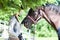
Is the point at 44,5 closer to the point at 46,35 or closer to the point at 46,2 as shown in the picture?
the point at 46,2

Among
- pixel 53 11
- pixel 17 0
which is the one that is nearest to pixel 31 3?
pixel 17 0

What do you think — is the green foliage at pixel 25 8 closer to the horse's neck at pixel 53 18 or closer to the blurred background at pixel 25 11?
the blurred background at pixel 25 11

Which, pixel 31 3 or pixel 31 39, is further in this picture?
pixel 31 39

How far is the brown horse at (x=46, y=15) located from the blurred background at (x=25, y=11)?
92mm

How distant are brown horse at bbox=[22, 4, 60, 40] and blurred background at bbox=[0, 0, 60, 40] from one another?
0.09 m

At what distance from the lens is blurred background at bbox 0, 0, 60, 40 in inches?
209

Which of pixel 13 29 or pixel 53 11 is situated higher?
pixel 53 11

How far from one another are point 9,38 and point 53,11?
1110 millimetres

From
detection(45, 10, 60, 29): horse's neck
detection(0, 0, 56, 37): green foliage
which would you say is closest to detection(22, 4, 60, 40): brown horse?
detection(45, 10, 60, 29): horse's neck

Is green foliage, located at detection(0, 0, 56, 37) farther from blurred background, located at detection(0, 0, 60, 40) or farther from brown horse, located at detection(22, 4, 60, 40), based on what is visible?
brown horse, located at detection(22, 4, 60, 40)

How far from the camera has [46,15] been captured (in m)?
5.98

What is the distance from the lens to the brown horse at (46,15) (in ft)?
19.4

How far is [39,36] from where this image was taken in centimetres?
582

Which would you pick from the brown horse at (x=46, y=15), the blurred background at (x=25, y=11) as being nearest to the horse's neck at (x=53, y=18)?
the brown horse at (x=46, y=15)
